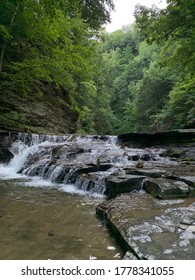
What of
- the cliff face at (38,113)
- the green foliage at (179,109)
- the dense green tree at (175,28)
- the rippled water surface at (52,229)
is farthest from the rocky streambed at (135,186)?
the green foliage at (179,109)

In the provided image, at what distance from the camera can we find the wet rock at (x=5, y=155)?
11.6 m

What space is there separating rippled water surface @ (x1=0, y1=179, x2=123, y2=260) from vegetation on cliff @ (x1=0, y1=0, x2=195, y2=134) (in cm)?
453

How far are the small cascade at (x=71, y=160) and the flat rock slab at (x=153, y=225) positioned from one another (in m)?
1.87

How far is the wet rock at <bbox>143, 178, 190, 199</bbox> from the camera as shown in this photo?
518 centimetres

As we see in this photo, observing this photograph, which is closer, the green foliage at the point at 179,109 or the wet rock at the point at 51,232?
the wet rock at the point at 51,232

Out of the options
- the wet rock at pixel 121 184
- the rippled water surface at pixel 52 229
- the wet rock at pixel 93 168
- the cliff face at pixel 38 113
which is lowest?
the rippled water surface at pixel 52 229

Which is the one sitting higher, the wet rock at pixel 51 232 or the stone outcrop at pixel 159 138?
the stone outcrop at pixel 159 138

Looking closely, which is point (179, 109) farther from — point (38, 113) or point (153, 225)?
point (153, 225)

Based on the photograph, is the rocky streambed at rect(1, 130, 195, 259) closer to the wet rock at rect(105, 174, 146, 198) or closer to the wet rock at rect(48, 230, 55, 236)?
the wet rock at rect(105, 174, 146, 198)

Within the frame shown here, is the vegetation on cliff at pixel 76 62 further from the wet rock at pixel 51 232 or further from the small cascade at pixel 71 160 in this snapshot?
the wet rock at pixel 51 232

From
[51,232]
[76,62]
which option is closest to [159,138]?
[76,62]

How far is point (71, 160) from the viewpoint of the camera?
9711 millimetres
